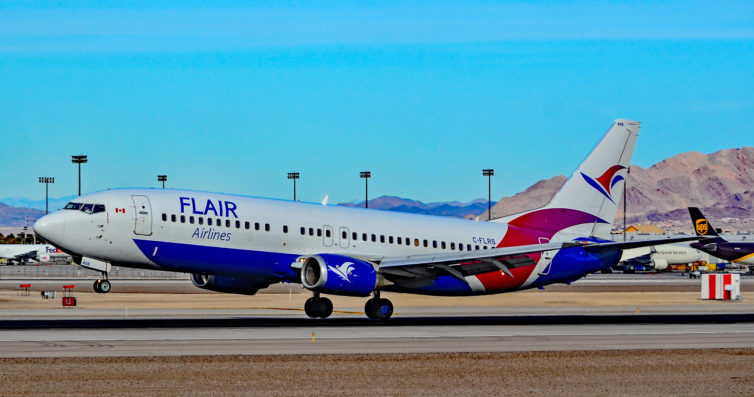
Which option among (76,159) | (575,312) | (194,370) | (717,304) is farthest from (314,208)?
(76,159)

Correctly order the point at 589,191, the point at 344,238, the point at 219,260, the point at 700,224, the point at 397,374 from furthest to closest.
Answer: the point at 700,224
the point at 589,191
the point at 344,238
the point at 219,260
the point at 397,374

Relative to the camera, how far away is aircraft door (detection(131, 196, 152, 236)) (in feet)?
141

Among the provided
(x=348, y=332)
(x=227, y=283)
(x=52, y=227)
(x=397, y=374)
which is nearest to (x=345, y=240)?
(x=227, y=283)

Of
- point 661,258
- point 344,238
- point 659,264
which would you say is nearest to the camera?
point 344,238

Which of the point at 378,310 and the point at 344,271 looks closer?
the point at 344,271

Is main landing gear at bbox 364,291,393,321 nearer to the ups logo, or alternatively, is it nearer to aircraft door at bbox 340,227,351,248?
aircraft door at bbox 340,227,351,248

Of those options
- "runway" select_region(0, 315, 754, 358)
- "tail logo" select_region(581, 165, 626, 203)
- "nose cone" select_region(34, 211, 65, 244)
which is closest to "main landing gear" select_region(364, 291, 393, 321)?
"runway" select_region(0, 315, 754, 358)

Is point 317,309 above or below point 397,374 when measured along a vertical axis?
above

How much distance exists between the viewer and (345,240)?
47812 millimetres

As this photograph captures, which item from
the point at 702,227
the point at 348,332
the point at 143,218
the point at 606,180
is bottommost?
the point at 348,332

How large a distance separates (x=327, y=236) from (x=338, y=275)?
3.79m

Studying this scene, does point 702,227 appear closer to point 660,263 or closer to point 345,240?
point 660,263

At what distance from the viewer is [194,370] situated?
27.1 metres

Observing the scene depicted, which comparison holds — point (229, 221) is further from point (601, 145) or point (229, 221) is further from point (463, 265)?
point (601, 145)
